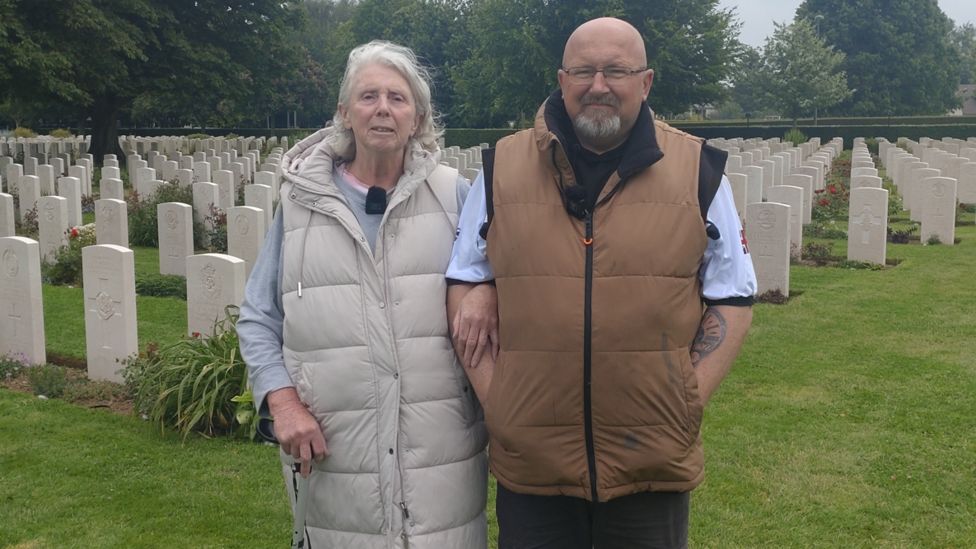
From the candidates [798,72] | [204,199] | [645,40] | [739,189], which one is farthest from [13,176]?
[798,72]

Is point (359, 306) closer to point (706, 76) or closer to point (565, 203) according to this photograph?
point (565, 203)

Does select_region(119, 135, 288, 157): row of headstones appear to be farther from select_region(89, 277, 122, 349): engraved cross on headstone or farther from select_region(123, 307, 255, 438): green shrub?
select_region(123, 307, 255, 438): green shrub

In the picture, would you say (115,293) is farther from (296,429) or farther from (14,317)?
(296,429)

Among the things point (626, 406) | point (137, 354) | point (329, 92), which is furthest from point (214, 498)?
point (329, 92)

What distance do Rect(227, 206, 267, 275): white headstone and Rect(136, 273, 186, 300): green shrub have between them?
795mm

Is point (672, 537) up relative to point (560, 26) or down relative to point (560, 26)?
down

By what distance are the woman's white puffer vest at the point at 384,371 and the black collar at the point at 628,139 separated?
0.39 m

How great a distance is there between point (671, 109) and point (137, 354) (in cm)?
3913

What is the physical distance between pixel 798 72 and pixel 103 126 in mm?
30464

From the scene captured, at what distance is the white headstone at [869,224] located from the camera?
11219 mm

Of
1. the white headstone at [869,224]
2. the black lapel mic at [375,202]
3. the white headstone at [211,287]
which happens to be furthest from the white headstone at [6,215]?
the black lapel mic at [375,202]

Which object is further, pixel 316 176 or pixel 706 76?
pixel 706 76

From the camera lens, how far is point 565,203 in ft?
7.87

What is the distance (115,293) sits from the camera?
6773 mm
